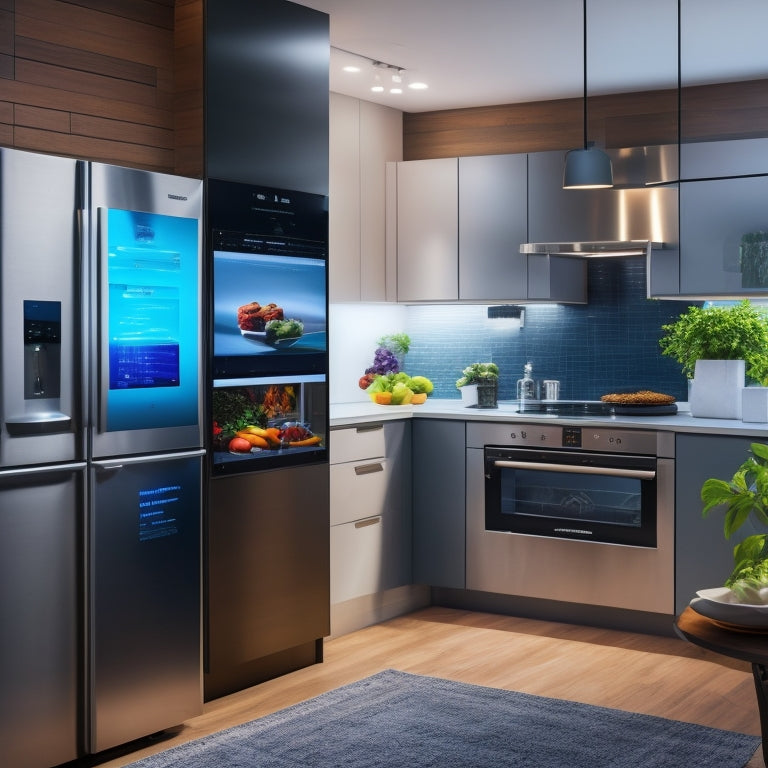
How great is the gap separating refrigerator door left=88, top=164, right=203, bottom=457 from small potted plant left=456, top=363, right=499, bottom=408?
2.14 metres

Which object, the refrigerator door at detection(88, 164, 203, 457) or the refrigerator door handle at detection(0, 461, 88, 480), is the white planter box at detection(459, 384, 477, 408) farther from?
the refrigerator door handle at detection(0, 461, 88, 480)

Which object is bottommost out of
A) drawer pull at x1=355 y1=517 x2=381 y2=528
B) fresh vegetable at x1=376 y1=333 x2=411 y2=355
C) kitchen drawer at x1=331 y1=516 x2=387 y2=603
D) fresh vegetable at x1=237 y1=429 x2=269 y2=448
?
kitchen drawer at x1=331 y1=516 x2=387 y2=603

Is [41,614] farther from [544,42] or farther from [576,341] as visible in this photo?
[576,341]

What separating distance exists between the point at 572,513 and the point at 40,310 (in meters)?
2.64

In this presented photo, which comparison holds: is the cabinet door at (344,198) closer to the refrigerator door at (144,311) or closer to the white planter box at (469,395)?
the white planter box at (469,395)

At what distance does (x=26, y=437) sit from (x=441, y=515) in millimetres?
2525

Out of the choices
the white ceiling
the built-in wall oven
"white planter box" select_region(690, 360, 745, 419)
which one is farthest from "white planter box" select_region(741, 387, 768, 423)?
the white ceiling

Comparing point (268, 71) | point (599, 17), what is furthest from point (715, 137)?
point (268, 71)

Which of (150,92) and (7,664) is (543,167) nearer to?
(150,92)

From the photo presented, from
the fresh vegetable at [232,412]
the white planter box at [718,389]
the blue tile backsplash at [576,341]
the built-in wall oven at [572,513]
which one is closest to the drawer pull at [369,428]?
the built-in wall oven at [572,513]

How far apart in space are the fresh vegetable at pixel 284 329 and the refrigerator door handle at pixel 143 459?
59 centimetres

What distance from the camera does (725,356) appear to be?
493 centimetres

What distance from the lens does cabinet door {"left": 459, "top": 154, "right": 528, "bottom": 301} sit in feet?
17.7

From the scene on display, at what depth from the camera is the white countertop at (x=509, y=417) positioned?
4501 millimetres
